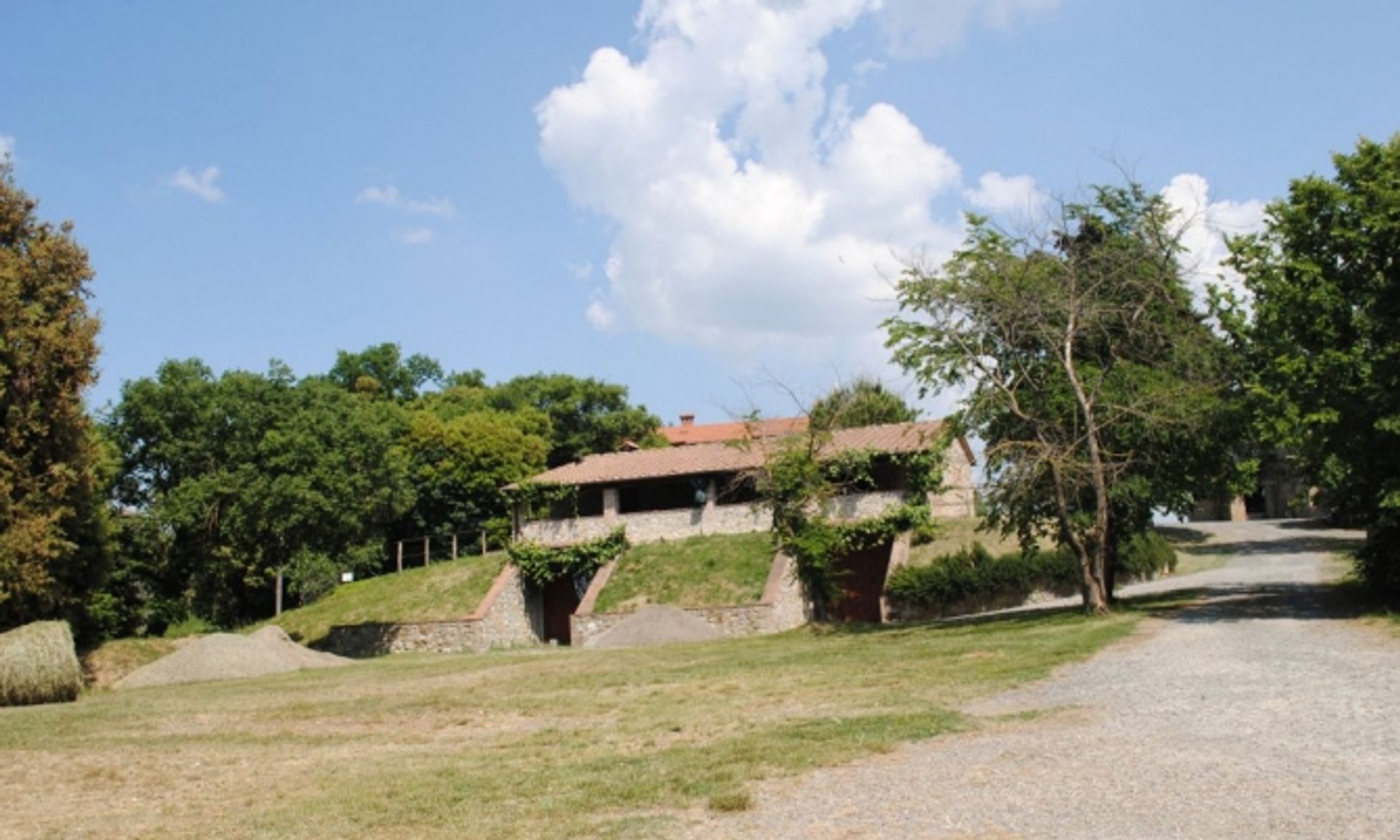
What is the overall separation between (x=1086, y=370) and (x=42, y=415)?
26509 millimetres

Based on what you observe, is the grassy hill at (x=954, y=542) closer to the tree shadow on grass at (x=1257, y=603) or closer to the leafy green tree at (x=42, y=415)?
the tree shadow on grass at (x=1257, y=603)

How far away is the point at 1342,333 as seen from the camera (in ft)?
67.8

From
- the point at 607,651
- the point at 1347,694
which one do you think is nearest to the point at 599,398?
the point at 607,651

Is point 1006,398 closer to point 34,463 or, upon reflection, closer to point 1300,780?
point 1300,780

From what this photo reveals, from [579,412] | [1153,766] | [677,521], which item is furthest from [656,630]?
[579,412]

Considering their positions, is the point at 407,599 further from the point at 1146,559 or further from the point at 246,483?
the point at 1146,559

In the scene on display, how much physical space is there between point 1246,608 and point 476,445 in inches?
1948

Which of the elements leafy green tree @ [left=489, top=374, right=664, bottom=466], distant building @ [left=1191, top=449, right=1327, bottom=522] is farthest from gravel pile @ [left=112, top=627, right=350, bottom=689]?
distant building @ [left=1191, top=449, right=1327, bottom=522]

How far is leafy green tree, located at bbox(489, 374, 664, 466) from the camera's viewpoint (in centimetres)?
7950

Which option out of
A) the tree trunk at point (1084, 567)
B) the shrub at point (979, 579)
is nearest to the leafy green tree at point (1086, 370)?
the tree trunk at point (1084, 567)

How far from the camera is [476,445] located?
6588 cm

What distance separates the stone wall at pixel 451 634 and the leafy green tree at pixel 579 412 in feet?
111

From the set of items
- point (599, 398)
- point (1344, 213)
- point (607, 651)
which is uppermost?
point (599, 398)

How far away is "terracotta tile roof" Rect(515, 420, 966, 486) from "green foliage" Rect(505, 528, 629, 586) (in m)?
2.90
